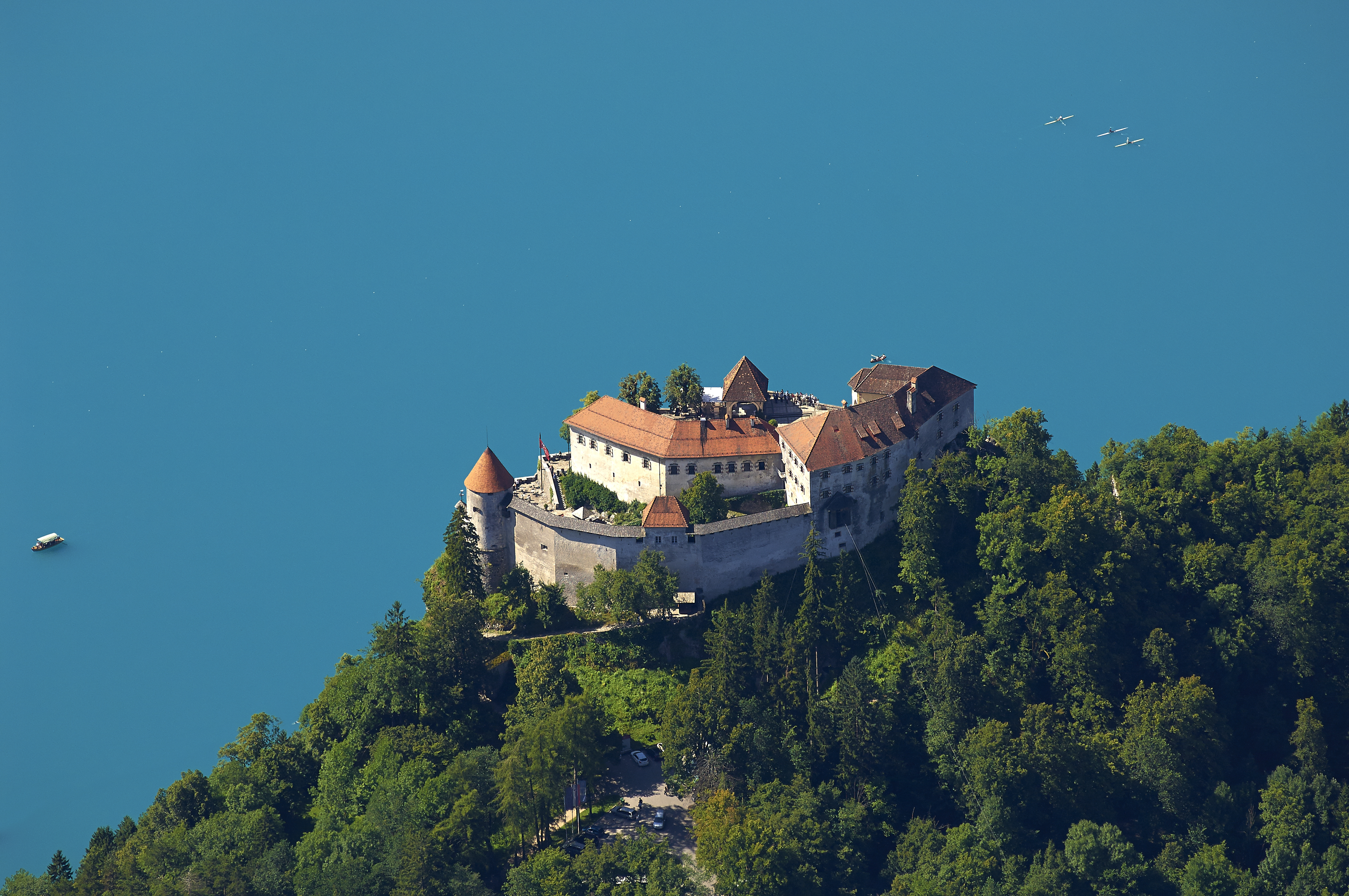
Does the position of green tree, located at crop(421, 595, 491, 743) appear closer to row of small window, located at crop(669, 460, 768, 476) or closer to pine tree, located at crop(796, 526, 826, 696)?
row of small window, located at crop(669, 460, 768, 476)

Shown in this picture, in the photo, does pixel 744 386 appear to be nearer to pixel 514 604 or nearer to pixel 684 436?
pixel 684 436

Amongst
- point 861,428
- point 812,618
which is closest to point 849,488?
point 861,428

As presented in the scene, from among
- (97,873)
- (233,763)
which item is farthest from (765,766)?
(97,873)

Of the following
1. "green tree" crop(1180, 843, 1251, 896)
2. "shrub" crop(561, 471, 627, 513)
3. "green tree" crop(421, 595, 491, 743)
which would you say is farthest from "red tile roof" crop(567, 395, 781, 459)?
"green tree" crop(1180, 843, 1251, 896)

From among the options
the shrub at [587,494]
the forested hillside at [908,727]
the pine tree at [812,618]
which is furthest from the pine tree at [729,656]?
the shrub at [587,494]

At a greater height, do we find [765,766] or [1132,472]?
[1132,472]

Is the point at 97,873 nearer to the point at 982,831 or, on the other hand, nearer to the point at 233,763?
the point at 233,763
